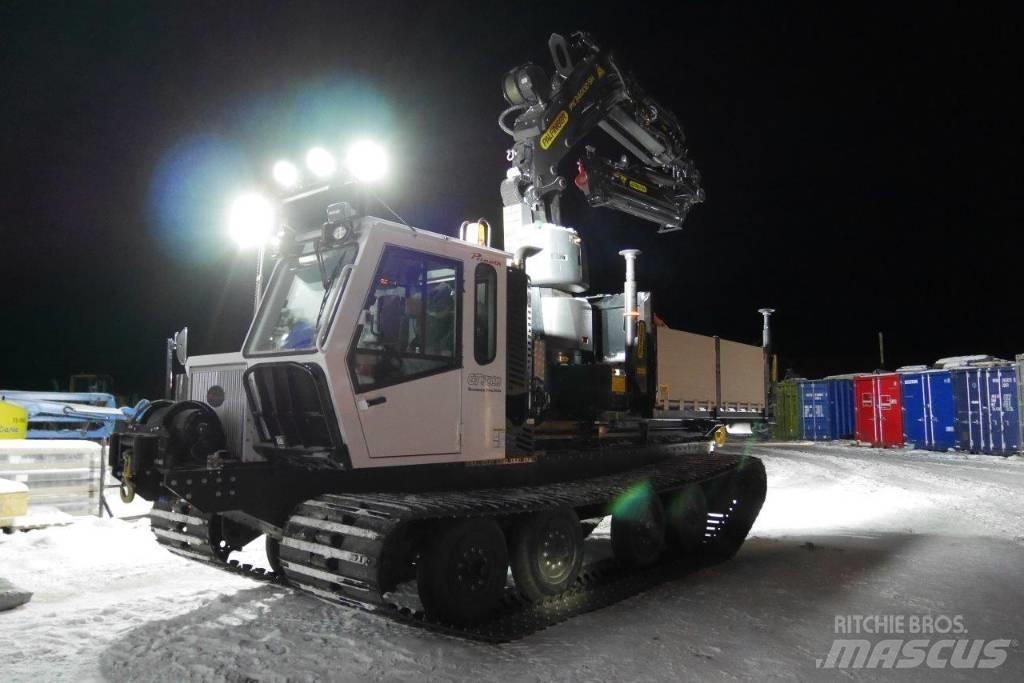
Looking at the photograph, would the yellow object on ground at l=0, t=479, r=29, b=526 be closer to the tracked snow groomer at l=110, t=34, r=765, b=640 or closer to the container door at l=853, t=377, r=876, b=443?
the tracked snow groomer at l=110, t=34, r=765, b=640

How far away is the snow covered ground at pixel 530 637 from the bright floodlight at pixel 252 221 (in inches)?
121

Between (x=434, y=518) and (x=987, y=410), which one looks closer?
(x=434, y=518)

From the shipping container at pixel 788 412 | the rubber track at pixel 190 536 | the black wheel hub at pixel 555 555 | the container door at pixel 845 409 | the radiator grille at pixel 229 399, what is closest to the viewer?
the radiator grille at pixel 229 399

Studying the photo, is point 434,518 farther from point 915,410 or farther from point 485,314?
point 915,410

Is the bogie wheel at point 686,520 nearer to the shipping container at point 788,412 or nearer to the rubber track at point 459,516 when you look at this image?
the rubber track at point 459,516

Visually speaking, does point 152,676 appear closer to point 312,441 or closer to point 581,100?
point 312,441

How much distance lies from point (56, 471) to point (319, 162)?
264 inches

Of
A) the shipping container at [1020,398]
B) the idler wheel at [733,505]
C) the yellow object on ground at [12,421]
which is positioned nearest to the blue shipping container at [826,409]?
the shipping container at [1020,398]

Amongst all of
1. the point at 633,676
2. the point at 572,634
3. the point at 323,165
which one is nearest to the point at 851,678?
the point at 633,676

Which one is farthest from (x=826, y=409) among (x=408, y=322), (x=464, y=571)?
(x=408, y=322)

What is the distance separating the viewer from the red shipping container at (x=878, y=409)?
1059 inches

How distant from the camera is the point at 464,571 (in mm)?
5371

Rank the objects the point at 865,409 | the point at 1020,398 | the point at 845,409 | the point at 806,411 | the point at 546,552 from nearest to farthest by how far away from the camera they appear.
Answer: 1. the point at 546,552
2. the point at 1020,398
3. the point at 865,409
4. the point at 845,409
5. the point at 806,411

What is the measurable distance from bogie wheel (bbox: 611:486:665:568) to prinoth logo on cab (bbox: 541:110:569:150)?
394cm
